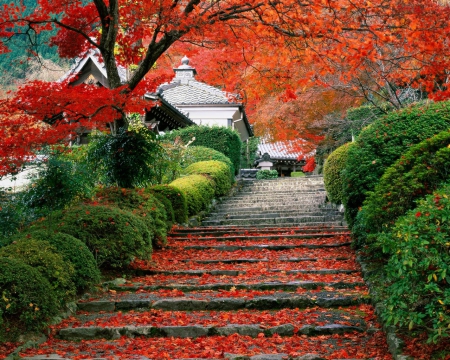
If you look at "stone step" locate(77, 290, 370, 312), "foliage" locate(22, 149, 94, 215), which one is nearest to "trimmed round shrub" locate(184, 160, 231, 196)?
"foliage" locate(22, 149, 94, 215)

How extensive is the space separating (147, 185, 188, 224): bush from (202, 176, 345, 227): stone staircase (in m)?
1.60

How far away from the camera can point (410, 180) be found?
6.55m

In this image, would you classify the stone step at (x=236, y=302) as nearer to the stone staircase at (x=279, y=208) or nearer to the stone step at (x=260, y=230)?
the stone step at (x=260, y=230)

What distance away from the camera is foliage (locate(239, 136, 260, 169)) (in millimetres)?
36938

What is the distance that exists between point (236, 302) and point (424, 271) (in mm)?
2947

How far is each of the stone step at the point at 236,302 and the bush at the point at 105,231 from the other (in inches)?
43.4

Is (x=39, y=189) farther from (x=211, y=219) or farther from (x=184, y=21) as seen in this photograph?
(x=211, y=219)

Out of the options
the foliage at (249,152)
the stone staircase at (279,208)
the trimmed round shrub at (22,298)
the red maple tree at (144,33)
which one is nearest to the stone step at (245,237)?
the stone staircase at (279,208)

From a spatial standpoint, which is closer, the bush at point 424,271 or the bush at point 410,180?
the bush at point 424,271

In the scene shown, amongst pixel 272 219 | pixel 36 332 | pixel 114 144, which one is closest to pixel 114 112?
pixel 114 144

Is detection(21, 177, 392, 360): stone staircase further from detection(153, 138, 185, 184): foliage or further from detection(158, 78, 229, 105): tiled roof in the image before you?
detection(158, 78, 229, 105): tiled roof

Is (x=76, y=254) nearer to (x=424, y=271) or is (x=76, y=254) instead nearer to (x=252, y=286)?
(x=252, y=286)

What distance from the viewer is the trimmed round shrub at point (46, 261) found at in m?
6.13

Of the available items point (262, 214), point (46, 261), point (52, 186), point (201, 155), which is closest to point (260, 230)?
point (262, 214)
